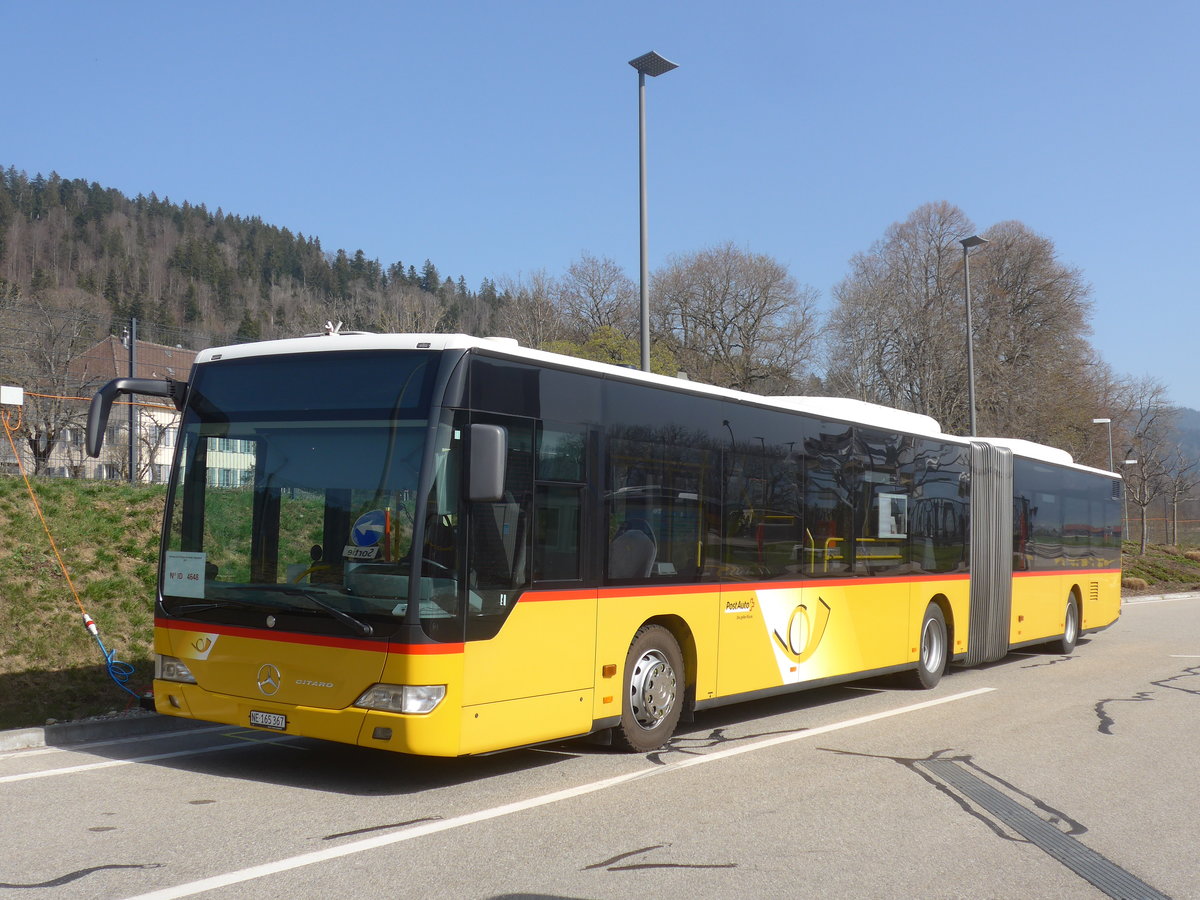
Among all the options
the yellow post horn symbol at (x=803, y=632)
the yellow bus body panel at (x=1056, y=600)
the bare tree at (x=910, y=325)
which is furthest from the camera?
the bare tree at (x=910, y=325)

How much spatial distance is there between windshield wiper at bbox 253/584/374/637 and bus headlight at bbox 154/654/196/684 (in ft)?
2.89

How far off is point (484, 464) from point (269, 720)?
2.27m

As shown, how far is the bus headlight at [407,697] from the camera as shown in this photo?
725 cm

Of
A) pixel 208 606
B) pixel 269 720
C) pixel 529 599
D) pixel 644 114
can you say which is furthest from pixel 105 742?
pixel 644 114

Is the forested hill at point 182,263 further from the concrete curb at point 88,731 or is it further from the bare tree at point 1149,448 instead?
the concrete curb at point 88,731

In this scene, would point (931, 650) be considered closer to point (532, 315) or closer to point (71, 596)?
point (71, 596)

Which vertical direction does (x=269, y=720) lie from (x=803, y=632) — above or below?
below

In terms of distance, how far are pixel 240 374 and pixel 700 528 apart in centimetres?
395

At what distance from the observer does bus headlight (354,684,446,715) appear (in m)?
7.25

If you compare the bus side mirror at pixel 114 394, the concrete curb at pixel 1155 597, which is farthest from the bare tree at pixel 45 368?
the concrete curb at pixel 1155 597

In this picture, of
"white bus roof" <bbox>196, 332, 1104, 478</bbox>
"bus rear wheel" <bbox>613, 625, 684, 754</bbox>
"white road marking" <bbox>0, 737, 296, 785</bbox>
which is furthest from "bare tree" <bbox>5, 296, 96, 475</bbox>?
"bus rear wheel" <bbox>613, 625, 684, 754</bbox>

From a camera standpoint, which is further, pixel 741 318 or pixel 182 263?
pixel 182 263

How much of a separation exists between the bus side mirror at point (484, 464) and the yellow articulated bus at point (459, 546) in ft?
0.05

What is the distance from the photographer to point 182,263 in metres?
108
